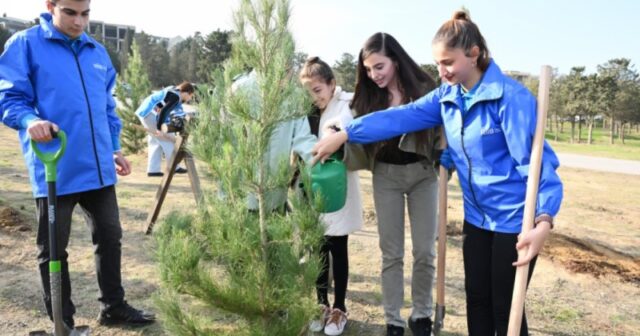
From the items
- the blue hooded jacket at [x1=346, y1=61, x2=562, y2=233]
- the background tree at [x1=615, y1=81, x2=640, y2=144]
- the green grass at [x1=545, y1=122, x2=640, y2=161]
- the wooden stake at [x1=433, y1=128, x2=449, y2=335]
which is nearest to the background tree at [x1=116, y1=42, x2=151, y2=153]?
the wooden stake at [x1=433, y1=128, x2=449, y2=335]

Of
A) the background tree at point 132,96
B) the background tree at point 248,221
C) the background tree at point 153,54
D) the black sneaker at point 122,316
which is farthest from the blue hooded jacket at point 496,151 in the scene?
the background tree at point 153,54

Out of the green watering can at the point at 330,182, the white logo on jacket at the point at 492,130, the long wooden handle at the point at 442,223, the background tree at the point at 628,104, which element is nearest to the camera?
the white logo on jacket at the point at 492,130

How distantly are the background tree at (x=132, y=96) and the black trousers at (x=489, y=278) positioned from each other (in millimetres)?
10436

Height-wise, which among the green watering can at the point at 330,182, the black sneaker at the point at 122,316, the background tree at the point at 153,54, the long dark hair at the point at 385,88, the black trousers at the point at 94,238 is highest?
the background tree at the point at 153,54

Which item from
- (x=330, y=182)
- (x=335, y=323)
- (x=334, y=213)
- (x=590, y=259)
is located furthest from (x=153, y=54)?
(x=330, y=182)

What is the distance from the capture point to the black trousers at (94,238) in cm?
283

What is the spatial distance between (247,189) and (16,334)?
221 cm

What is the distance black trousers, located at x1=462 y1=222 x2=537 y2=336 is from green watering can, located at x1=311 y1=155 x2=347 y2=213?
660mm

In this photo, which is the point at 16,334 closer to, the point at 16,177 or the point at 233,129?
the point at 233,129

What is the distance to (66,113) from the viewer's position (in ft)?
9.11

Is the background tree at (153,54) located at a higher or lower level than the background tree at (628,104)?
higher

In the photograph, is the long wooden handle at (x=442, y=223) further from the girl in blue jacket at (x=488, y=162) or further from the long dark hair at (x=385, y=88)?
the girl in blue jacket at (x=488, y=162)

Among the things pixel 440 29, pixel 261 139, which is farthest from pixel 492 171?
pixel 261 139

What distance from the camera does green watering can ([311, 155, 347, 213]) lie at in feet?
7.44
